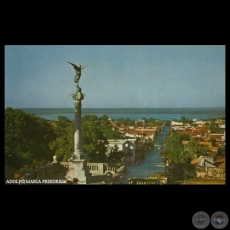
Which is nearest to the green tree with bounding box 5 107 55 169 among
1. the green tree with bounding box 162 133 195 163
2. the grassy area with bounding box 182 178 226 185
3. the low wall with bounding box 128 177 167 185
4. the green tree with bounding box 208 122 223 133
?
the low wall with bounding box 128 177 167 185

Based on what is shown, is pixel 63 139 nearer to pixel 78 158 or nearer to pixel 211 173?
pixel 78 158

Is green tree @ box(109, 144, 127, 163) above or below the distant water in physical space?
below

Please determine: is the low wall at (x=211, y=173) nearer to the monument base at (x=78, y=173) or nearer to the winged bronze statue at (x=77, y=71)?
the monument base at (x=78, y=173)

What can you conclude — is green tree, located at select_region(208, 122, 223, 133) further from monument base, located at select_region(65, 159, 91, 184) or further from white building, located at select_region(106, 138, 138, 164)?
monument base, located at select_region(65, 159, 91, 184)

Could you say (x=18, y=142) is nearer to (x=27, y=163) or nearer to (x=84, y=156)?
(x=27, y=163)
